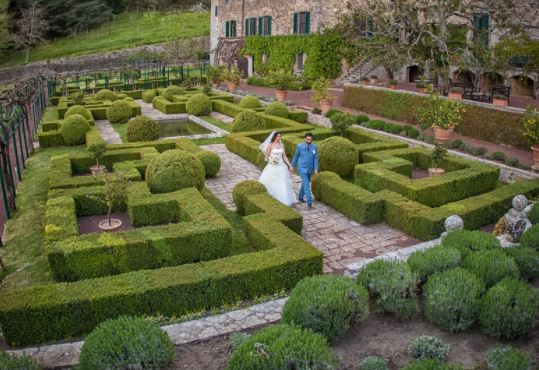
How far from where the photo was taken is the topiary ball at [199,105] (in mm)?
25656

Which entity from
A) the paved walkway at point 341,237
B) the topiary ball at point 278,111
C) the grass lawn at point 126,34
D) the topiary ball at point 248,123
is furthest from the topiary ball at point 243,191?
the grass lawn at point 126,34

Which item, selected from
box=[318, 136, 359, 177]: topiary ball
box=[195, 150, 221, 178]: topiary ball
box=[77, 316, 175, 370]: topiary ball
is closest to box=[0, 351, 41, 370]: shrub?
box=[77, 316, 175, 370]: topiary ball

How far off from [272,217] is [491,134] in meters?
10.8

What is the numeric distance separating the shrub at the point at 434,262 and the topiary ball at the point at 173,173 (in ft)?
20.1

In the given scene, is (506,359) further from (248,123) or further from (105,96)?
(105,96)

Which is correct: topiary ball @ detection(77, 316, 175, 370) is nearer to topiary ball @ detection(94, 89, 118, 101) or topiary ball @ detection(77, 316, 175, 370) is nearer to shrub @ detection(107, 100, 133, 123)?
shrub @ detection(107, 100, 133, 123)

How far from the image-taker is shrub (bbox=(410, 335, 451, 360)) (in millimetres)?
5945

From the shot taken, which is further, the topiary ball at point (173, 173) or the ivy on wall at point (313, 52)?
the ivy on wall at point (313, 52)

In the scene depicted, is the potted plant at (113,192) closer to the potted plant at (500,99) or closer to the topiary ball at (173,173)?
the topiary ball at (173,173)

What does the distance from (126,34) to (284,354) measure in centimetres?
6046

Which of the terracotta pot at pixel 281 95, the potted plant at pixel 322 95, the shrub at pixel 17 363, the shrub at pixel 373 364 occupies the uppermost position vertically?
the potted plant at pixel 322 95

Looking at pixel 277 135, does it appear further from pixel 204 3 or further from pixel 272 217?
pixel 204 3

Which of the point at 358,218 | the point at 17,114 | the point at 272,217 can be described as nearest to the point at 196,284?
the point at 272,217

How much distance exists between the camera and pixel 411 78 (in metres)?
31.4
